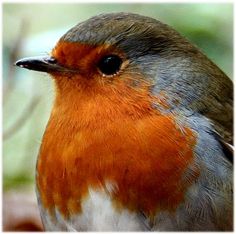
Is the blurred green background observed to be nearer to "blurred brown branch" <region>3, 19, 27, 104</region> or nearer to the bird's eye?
"blurred brown branch" <region>3, 19, 27, 104</region>

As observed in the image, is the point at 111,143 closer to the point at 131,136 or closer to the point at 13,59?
the point at 131,136

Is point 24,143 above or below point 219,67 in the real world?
below

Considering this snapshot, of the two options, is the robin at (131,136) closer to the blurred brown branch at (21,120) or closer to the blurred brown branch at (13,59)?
the blurred brown branch at (21,120)

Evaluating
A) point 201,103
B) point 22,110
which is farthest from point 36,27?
point 201,103

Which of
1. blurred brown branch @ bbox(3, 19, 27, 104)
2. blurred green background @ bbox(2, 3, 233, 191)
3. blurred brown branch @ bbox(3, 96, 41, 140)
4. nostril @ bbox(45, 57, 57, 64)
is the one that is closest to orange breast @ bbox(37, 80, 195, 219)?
nostril @ bbox(45, 57, 57, 64)

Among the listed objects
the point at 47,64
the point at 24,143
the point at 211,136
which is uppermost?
the point at 47,64

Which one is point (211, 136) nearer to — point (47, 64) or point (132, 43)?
point (132, 43)
